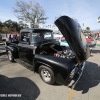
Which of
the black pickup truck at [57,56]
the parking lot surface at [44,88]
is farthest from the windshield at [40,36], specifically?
the parking lot surface at [44,88]

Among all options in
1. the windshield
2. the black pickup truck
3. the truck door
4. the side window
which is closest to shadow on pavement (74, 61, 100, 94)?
the black pickup truck

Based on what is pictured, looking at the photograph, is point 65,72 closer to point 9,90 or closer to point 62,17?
point 62,17

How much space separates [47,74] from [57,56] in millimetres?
781

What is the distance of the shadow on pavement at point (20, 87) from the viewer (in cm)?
297

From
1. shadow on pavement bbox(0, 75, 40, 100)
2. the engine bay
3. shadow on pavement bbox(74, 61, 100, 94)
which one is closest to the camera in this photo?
shadow on pavement bbox(0, 75, 40, 100)

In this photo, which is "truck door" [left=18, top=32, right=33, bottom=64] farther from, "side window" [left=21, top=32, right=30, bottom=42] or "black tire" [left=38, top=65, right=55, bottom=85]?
"black tire" [left=38, top=65, right=55, bottom=85]

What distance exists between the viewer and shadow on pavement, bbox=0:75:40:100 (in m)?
2.97

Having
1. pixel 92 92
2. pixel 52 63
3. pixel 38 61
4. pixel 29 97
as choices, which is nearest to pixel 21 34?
pixel 38 61

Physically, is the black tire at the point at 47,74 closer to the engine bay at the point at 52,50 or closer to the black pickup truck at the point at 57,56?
the black pickup truck at the point at 57,56

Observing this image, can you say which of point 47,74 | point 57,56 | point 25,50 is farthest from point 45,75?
point 25,50

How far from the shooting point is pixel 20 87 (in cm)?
343

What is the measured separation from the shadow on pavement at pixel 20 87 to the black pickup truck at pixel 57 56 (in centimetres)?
58

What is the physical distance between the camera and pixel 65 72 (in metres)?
2.84

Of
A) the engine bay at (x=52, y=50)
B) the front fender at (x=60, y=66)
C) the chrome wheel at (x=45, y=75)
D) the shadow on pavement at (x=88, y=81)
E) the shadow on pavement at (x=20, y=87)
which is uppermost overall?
the engine bay at (x=52, y=50)
